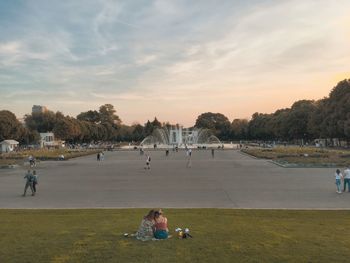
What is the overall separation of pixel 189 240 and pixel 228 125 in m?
169

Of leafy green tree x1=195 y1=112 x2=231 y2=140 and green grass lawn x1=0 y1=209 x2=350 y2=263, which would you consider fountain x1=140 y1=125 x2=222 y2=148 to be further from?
green grass lawn x1=0 y1=209 x2=350 y2=263

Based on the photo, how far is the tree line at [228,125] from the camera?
3221 inches

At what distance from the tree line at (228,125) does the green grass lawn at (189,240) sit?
205ft

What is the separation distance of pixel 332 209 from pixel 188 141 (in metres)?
124

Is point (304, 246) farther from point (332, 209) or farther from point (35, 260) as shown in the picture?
point (332, 209)

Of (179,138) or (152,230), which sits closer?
(152,230)

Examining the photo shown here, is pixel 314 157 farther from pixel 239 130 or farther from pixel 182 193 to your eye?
pixel 239 130

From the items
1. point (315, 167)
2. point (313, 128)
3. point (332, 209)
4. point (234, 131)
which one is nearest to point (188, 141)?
point (234, 131)

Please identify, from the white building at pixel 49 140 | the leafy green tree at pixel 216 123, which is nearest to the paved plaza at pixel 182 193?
the white building at pixel 49 140

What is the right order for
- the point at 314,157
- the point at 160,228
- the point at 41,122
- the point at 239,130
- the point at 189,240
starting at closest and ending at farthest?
the point at 189,240, the point at 160,228, the point at 314,157, the point at 41,122, the point at 239,130

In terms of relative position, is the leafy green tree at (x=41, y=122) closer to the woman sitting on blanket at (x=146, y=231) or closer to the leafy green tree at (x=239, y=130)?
the leafy green tree at (x=239, y=130)

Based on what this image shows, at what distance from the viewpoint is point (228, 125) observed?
178m

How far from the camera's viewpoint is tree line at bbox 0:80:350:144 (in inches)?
3221

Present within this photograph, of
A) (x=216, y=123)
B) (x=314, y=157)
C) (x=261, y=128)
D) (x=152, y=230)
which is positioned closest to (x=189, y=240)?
(x=152, y=230)
